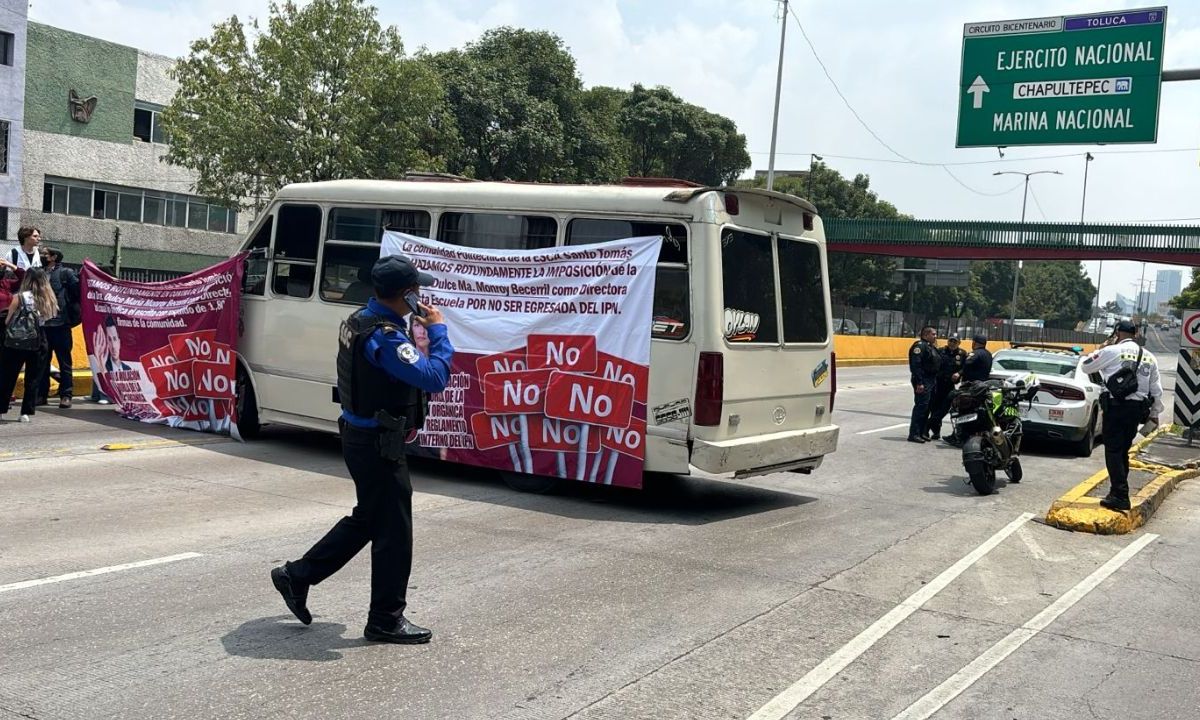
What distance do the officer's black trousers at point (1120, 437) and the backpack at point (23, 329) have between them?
34.7ft

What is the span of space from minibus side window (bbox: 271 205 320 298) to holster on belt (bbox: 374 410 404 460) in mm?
6121

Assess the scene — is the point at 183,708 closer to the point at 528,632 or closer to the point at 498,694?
the point at 498,694

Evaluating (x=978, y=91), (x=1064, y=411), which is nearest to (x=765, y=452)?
(x=1064, y=411)

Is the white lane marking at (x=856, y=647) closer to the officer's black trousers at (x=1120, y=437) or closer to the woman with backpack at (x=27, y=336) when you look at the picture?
the officer's black trousers at (x=1120, y=437)

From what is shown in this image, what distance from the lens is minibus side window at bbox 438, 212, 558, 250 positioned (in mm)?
9734

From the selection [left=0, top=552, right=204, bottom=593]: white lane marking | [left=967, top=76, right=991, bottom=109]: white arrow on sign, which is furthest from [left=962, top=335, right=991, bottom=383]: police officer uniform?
[left=0, top=552, right=204, bottom=593]: white lane marking

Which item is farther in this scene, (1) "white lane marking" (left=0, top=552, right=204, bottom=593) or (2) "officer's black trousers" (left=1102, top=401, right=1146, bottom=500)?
(2) "officer's black trousers" (left=1102, top=401, right=1146, bottom=500)

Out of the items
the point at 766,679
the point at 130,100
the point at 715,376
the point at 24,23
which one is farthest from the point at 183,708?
the point at 130,100

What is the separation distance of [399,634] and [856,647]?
89.1 inches

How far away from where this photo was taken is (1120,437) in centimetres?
1009

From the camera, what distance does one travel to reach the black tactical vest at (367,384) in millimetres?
5180

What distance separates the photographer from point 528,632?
18.5ft

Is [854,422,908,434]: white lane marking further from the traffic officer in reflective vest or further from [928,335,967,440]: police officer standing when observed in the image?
the traffic officer in reflective vest

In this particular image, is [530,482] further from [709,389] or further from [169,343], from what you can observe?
[169,343]
